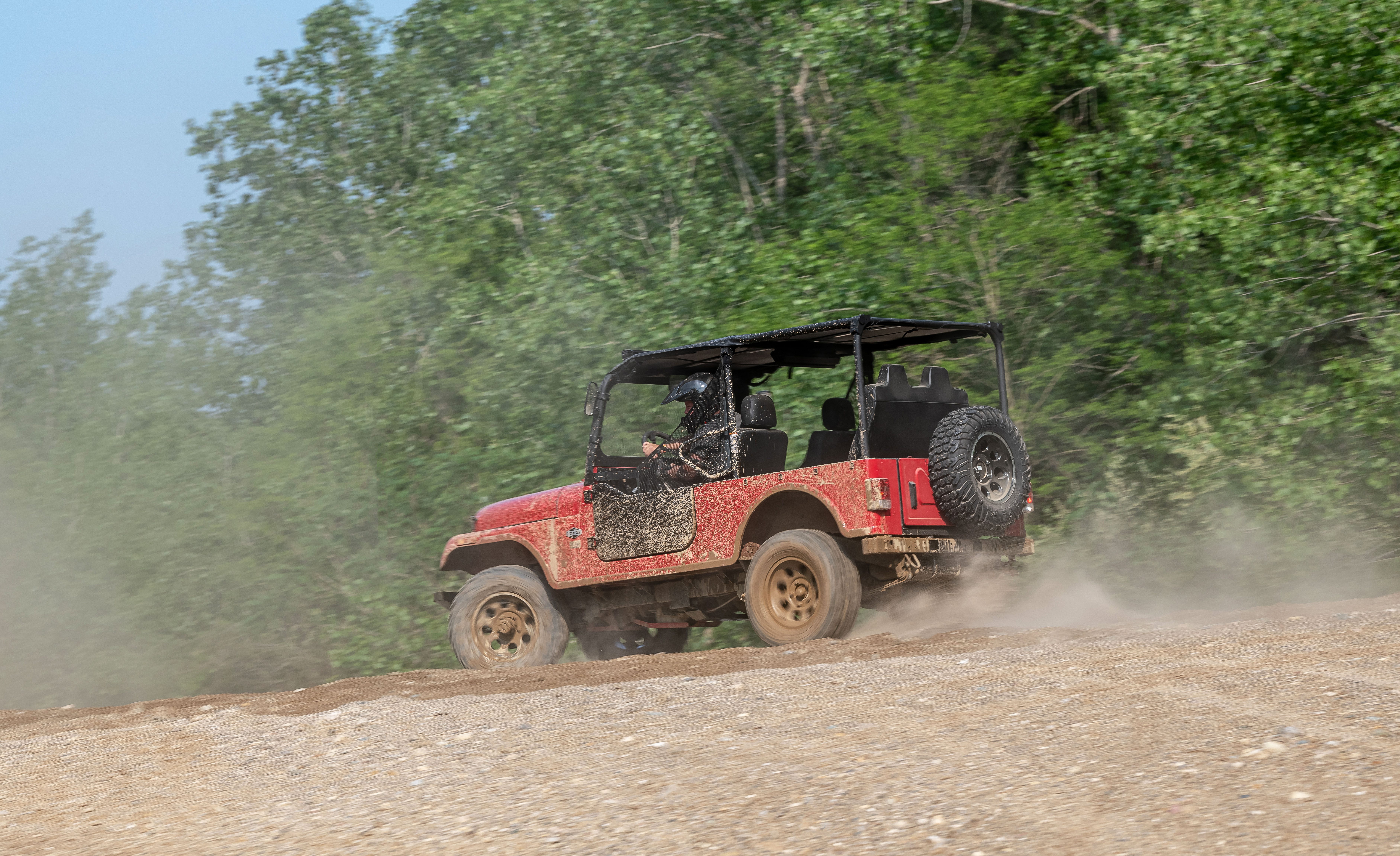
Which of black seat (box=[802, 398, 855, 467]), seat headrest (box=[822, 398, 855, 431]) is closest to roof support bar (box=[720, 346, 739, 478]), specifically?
black seat (box=[802, 398, 855, 467])

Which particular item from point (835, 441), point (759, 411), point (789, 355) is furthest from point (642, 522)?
point (789, 355)

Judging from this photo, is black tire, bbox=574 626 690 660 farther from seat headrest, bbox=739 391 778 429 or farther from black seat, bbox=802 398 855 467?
seat headrest, bbox=739 391 778 429

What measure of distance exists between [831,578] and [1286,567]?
683cm

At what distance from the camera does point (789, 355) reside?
388 inches

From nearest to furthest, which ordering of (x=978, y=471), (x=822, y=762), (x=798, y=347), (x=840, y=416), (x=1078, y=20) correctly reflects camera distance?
(x=822, y=762) → (x=978, y=471) → (x=798, y=347) → (x=840, y=416) → (x=1078, y=20)

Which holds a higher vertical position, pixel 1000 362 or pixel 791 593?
pixel 1000 362

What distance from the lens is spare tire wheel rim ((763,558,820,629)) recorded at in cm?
880

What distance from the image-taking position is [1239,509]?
527 inches

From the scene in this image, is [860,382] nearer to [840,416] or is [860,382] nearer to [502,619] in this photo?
[840,416]

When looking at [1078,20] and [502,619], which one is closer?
[502,619]

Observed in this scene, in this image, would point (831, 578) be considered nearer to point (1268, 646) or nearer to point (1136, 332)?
point (1268, 646)

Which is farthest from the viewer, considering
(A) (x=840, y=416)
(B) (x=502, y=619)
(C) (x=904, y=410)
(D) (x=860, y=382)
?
(B) (x=502, y=619)

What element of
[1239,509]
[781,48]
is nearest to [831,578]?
[1239,509]

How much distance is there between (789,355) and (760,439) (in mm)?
706
